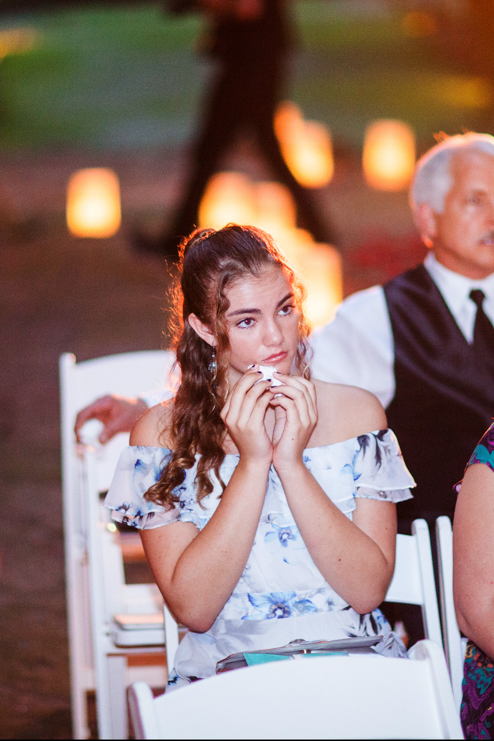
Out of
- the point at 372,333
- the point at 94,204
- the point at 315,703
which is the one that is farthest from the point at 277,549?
the point at 94,204

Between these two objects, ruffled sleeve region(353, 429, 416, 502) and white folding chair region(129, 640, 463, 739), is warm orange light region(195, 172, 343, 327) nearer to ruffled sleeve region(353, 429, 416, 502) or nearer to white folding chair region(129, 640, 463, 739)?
ruffled sleeve region(353, 429, 416, 502)

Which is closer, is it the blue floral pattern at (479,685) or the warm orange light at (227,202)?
the blue floral pattern at (479,685)

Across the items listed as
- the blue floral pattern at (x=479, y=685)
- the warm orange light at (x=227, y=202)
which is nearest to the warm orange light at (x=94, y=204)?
the warm orange light at (x=227, y=202)

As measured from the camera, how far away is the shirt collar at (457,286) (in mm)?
2693

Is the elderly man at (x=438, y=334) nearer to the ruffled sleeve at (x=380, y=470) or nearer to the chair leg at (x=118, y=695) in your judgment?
the ruffled sleeve at (x=380, y=470)

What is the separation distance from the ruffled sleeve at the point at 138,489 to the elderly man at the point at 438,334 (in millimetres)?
917

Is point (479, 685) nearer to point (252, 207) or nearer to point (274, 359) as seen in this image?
point (274, 359)

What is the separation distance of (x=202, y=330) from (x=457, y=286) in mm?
1104

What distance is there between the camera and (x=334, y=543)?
67.1 inches

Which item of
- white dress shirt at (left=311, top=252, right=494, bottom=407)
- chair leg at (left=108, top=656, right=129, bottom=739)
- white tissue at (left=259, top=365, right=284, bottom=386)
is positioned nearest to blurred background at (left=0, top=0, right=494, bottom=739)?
white dress shirt at (left=311, top=252, right=494, bottom=407)

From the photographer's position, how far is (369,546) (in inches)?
68.7

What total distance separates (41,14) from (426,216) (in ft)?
40.1

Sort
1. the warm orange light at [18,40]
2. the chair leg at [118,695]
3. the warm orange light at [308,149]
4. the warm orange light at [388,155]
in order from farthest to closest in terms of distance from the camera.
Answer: the warm orange light at [18,40]
the warm orange light at [308,149]
the warm orange light at [388,155]
the chair leg at [118,695]

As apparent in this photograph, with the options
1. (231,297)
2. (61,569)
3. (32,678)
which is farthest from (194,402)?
(61,569)
